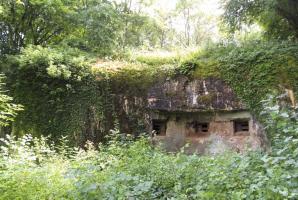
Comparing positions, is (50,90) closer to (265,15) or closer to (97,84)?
(97,84)

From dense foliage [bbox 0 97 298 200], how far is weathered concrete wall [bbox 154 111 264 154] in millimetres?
4429

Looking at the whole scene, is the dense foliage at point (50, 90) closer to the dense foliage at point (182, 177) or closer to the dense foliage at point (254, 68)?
the dense foliage at point (254, 68)

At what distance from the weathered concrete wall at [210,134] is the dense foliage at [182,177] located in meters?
4.43

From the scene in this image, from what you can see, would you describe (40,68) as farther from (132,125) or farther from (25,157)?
(25,157)

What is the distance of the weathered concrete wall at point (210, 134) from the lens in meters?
9.96

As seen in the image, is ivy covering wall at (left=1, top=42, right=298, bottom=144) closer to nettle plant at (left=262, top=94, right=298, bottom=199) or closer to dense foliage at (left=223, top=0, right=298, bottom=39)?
dense foliage at (left=223, top=0, right=298, bottom=39)

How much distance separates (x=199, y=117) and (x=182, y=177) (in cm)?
588

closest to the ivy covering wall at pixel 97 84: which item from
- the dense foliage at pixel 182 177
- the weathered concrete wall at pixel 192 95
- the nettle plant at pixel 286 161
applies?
the weathered concrete wall at pixel 192 95

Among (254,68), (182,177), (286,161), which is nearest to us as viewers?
(286,161)

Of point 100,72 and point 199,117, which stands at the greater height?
point 100,72

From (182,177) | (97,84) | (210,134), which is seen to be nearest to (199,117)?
(210,134)

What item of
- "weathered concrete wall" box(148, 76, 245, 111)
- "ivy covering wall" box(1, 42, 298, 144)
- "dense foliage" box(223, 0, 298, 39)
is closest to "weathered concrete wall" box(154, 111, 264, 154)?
"weathered concrete wall" box(148, 76, 245, 111)

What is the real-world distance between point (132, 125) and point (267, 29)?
650 centimetres

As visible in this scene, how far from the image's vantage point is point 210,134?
10430 millimetres
